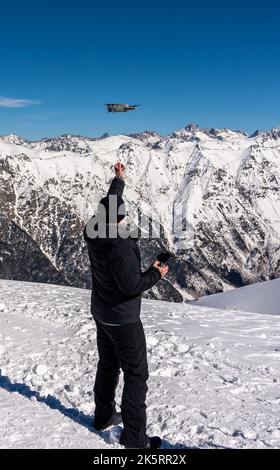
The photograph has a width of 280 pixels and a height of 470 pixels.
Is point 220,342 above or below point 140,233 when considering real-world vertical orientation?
below

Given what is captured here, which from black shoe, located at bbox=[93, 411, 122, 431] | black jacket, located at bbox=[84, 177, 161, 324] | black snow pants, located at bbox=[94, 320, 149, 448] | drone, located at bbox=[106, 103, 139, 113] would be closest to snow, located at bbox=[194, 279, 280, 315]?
drone, located at bbox=[106, 103, 139, 113]

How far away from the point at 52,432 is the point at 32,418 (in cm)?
59

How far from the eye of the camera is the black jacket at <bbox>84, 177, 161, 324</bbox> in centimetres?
684

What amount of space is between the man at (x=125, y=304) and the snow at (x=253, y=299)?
28114mm

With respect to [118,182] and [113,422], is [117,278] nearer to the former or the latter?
[118,182]

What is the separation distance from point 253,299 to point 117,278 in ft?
107

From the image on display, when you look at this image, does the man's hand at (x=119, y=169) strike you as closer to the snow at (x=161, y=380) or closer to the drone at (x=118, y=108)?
the snow at (x=161, y=380)

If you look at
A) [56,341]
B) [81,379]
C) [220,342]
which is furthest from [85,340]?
[220,342]

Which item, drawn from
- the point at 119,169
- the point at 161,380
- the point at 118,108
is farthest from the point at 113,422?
the point at 118,108

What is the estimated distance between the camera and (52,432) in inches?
289

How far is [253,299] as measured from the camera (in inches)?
1499

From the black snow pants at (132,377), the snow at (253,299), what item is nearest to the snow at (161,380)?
the black snow pants at (132,377)
